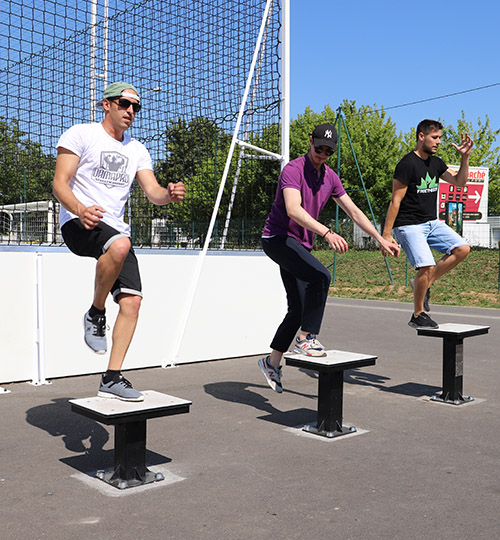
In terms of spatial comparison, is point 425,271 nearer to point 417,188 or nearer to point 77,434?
point 417,188

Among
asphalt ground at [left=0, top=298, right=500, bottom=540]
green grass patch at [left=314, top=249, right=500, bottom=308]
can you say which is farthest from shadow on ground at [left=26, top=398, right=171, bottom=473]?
green grass patch at [left=314, top=249, right=500, bottom=308]

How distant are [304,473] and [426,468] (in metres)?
0.77

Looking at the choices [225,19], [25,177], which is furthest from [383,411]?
[25,177]

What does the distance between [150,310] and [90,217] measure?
3.97 meters

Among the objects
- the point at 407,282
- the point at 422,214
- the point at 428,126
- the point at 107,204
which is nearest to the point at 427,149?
the point at 428,126

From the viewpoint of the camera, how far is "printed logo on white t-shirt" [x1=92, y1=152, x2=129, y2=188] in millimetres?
4219

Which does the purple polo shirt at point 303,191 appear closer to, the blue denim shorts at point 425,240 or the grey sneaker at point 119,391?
the blue denim shorts at point 425,240

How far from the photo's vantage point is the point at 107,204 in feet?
13.9

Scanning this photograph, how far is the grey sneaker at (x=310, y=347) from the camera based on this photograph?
5.02 m

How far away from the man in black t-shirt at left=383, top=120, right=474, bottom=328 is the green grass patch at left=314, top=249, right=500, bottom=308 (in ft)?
43.6

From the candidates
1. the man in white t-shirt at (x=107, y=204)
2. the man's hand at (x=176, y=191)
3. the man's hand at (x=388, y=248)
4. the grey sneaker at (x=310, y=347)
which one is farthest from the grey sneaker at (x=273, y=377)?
the man's hand at (x=176, y=191)

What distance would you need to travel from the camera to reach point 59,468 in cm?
407

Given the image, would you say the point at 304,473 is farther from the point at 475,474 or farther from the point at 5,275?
the point at 5,275

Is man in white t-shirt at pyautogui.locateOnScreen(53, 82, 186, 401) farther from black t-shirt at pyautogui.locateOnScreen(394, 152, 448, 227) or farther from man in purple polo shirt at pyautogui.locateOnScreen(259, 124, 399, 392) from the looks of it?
black t-shirt at pyautogui.locateOnScreen(394, 152, 448, 227)
